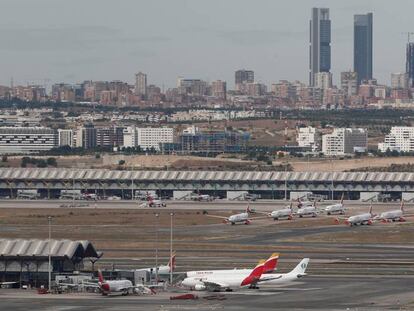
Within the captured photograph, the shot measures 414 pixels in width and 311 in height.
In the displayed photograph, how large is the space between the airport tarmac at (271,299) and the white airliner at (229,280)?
735 millimetres

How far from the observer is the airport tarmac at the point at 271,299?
106812 millimetres

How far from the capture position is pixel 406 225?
7175 inches

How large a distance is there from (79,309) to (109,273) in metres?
15.1

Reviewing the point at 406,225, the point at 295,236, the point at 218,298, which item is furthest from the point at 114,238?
the point at 218,298

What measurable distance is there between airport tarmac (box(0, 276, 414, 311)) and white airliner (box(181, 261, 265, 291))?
73 centimetres

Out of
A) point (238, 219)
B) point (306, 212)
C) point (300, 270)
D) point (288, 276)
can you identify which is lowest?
point (306, 212)

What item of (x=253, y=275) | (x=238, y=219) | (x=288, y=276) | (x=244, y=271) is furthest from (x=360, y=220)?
(x=253, y=275)

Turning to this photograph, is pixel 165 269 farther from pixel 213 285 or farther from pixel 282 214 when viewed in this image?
pixel 282 214

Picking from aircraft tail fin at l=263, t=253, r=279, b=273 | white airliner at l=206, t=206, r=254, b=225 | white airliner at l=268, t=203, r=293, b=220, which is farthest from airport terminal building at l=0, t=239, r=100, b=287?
white airliner at l=268, t=203, r=293, b=220

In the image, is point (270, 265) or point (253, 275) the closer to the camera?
point (253, 275)

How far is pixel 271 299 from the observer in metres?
112

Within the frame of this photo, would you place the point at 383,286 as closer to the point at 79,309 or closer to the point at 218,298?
the point at 218,298

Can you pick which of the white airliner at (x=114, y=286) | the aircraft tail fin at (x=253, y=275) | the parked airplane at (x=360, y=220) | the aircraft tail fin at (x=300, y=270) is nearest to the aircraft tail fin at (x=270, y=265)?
the aircraft tail fin at (x=253, y=275)

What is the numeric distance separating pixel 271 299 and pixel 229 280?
6.87 m
